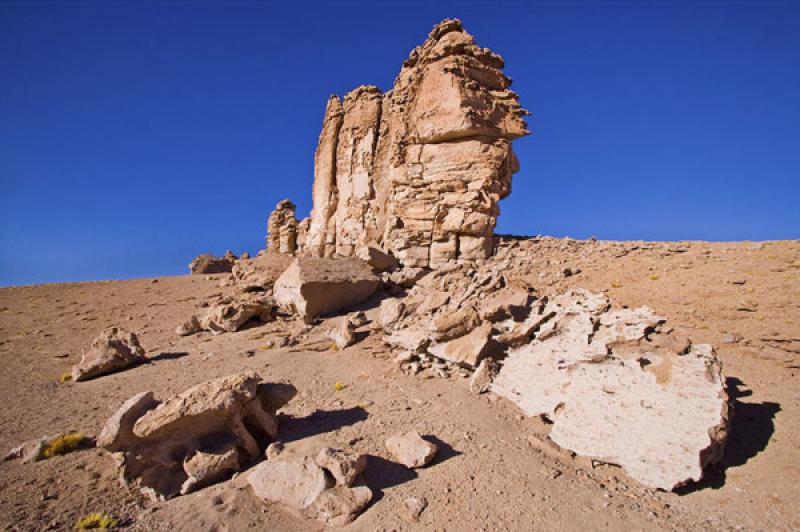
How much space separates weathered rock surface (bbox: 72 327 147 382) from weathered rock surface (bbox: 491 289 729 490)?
11.5m

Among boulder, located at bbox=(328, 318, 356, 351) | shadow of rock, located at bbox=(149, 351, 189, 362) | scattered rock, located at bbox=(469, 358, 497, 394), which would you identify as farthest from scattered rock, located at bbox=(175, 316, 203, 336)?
scattered rock, located at bbox=(469, 358, 497, 394)

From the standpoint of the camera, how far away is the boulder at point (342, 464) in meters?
5.96

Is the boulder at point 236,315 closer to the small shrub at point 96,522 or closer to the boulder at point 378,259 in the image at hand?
the boulder at point 378,259

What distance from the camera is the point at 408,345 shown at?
11328 millimetres

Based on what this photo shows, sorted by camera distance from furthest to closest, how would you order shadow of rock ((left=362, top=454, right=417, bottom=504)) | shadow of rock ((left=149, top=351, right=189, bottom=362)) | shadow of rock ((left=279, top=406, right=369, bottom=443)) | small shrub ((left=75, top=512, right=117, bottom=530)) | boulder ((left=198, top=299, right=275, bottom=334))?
boulder ((left=198, top=299, right=275, bottom=334)) < shadow of rock ((left=149, top=351, right=189, bottom=362)) < shadow of rock ((left=279, top=406, right=369, bottom=443)) < shadow of rock ((left=362, top=454, right=417, bottom=504)) < small shrub ((left=75, top=512, right=117, bottom=530))

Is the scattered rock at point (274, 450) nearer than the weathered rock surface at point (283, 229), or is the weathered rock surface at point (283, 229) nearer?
the scattered rock at point (274, 450)

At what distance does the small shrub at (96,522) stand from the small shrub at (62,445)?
2.42m

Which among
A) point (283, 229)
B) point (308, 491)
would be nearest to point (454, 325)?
point (308, 491)

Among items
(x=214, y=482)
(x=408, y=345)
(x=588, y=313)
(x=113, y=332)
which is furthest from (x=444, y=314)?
(x=113, y=332)

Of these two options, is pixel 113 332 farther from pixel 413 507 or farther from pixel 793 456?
pixel 793 456

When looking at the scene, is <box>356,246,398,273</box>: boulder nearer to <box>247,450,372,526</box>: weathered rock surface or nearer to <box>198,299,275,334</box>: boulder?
<box>198,299,275,334</box>: boulder

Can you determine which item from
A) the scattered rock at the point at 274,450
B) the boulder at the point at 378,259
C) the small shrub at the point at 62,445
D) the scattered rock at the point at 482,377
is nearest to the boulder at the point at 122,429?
the small shrub at the point at 62,445

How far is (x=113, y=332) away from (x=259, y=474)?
35.0 feet

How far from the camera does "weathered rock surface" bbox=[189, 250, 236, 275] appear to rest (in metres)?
35.4
